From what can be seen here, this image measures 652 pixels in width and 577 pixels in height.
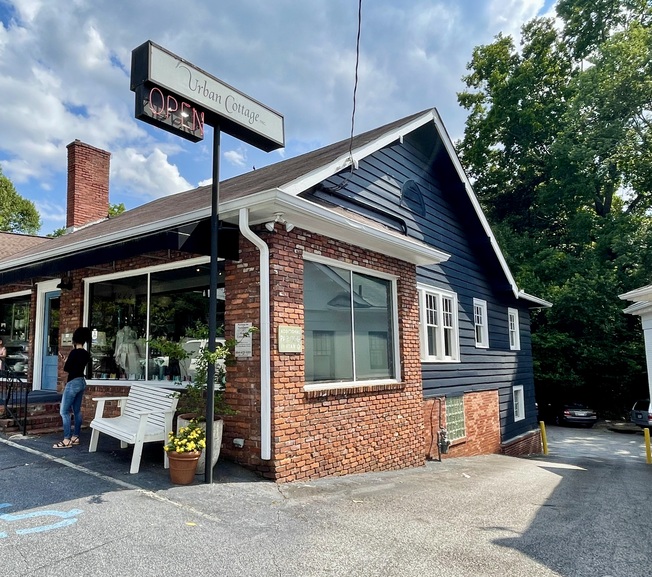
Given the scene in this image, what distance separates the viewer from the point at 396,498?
19.8ft

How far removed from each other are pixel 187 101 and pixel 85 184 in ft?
34.5

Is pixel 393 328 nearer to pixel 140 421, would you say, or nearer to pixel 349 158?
pixel 349 158

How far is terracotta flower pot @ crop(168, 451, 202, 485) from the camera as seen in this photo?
5.55 m

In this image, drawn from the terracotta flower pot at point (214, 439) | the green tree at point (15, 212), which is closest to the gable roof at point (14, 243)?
the terracotta flower pot at point (214, 439)

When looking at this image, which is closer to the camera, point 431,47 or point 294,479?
point 294,479

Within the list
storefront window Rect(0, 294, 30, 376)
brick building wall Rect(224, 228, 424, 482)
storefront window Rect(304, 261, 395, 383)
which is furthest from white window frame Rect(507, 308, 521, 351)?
storefront window Rect(0, 294, 30, 376)

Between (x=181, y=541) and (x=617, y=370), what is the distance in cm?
2725

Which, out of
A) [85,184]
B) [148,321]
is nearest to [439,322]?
[148,321]

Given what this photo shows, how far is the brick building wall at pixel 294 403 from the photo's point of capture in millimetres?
6238

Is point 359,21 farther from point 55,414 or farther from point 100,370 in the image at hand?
point 55,414

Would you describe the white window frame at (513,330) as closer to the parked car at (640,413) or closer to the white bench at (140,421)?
the parked car at (640,413)

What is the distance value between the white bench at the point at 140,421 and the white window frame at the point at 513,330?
12.4 meters

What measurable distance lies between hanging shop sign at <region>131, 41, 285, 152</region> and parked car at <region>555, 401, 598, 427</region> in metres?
24.0

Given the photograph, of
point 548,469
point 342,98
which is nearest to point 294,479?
point 342,98
